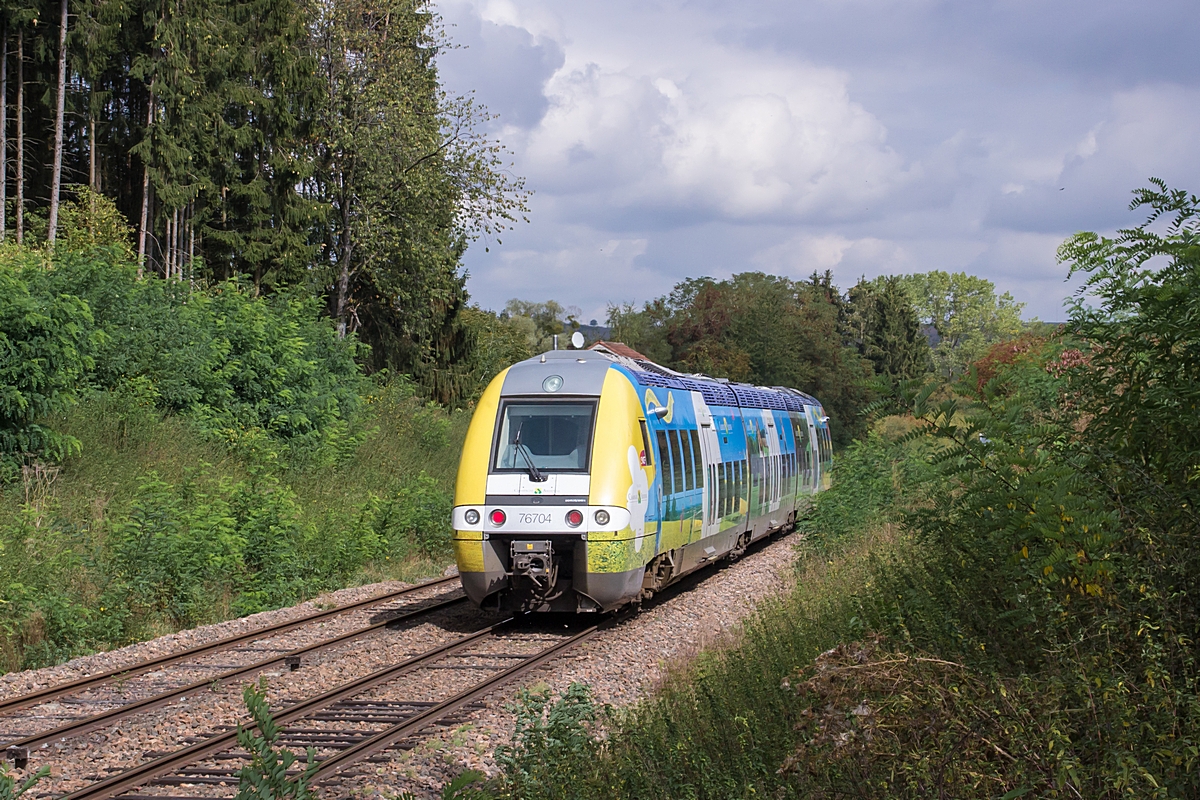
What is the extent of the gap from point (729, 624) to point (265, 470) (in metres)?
10.6

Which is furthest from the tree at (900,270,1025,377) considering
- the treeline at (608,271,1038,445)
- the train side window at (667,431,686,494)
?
the train side window at (667,431,686,494)

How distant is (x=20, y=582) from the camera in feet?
39.6

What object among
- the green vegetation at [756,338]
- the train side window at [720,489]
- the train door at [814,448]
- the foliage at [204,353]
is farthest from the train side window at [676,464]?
the green vegetation at [756,338]

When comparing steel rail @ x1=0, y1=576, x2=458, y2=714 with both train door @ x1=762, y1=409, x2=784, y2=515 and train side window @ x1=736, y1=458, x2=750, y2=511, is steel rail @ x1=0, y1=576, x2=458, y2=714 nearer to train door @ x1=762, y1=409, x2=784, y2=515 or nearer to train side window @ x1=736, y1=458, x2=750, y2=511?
train side window @ x1=736, y1=458, x2=750, y2=511

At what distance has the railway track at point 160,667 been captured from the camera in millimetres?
8398

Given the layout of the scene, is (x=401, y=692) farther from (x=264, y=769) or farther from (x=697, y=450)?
(x=264, y=769)

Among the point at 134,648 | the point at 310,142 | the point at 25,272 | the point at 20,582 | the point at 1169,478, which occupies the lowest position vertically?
the point at 134,648

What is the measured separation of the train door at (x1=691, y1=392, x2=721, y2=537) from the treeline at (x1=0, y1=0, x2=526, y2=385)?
51.6 feet

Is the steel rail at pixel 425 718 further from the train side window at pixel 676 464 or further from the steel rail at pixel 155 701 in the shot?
the train side window at pixel 676 464

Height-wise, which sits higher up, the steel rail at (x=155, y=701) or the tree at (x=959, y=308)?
the tree at (x=959, y=308)

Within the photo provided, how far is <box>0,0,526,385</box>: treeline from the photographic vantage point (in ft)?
93.4

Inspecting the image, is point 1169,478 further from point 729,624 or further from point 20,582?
point 20,582

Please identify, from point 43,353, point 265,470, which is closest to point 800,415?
point 265,470

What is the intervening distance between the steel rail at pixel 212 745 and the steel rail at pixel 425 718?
1.89 feet
